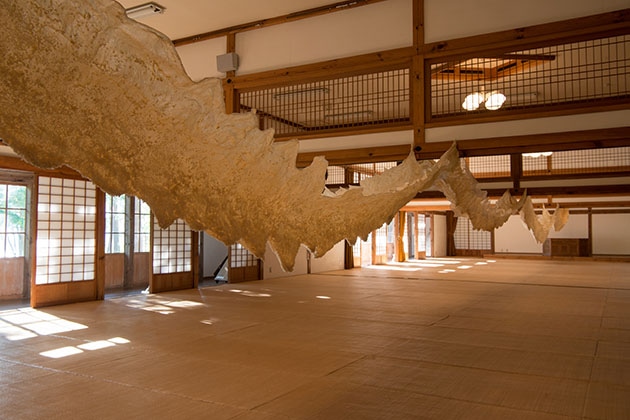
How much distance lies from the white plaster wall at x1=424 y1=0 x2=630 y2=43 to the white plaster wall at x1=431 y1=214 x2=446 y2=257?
16.4 metres

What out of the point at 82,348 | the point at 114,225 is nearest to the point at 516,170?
the point at 114,225

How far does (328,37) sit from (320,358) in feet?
11.4

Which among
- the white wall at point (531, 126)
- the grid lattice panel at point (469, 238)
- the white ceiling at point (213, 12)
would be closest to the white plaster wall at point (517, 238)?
the grid lattice panel at point (469, 238)

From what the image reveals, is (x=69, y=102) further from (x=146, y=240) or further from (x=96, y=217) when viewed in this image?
(x=146, y=240)

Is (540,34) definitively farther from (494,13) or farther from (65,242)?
(65,242)

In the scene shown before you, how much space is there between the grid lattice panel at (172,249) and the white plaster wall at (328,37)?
4428 mm

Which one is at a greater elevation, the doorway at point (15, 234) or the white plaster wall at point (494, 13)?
the white plaster wall at point (494, 13)

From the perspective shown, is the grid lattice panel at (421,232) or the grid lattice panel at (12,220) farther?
the grid lattice panel at (421,232)

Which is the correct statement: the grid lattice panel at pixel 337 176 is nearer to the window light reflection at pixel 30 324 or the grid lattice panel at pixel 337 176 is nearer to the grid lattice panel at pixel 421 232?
the window light reflection at pixel 30 324

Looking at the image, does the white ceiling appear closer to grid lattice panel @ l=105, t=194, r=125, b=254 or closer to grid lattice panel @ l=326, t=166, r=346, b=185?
grid lattice panel @ l=105, t=194, r=125, b=254

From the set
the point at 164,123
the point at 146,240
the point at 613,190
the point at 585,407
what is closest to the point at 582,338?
the point at 585,407

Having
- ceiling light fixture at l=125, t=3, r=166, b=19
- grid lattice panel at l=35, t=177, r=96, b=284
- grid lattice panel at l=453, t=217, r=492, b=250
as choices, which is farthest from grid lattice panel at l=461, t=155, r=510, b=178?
grid lattice panel at l=453, t=217, r=492, b=250

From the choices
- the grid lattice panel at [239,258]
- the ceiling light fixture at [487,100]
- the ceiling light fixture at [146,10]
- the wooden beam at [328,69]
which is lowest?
the grid lattice panel at [239,258]

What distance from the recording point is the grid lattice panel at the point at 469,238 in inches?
831
